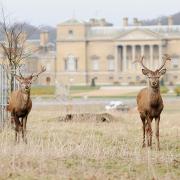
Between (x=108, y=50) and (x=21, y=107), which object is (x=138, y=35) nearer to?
(x=108, y=50)

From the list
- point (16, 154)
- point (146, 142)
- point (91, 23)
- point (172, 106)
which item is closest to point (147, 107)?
point (146, 142)

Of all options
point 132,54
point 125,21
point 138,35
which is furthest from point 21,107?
point 125,21

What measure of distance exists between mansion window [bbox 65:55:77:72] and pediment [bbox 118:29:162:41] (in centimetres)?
874

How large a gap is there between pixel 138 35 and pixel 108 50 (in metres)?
6.05

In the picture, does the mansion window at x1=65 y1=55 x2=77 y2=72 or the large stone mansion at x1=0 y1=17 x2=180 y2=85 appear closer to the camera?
the large stone mansion at x1=0 y1=17 x2=180 y2=85

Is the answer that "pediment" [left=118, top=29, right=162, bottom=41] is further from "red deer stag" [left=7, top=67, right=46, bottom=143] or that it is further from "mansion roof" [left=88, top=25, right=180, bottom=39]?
"red deer stag" [left=7, top=67, right=46, bottom=143]

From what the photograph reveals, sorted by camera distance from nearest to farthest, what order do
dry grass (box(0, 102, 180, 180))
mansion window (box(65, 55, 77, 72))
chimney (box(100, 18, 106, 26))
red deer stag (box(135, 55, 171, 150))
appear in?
dry grass (box(0, 102, 180, 180)) < red deer stag (box(135, 55, 171, 150)) < mansion window (box(65, 55, 77, 72)) < chimney (box(100, 18, 106, 26))

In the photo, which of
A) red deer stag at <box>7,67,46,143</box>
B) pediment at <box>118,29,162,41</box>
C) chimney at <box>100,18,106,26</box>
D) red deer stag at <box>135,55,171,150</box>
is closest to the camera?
red deer stag at <box>135,55,171,150</box>

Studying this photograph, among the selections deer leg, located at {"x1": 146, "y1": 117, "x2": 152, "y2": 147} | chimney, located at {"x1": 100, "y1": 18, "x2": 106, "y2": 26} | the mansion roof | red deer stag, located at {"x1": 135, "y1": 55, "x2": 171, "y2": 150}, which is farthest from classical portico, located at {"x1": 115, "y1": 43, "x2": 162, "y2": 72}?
deer leg, located at {"x1": 146, "y1": 117, "x2": 152, "y2": 147}

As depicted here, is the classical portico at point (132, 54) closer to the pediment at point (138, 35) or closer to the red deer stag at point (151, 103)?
the pediment at point (138, 35)

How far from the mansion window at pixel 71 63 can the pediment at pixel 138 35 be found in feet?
28.7

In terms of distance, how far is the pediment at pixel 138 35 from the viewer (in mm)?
128500

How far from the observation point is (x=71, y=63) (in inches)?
5207

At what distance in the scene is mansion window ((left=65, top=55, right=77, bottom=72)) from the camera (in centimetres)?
13175
